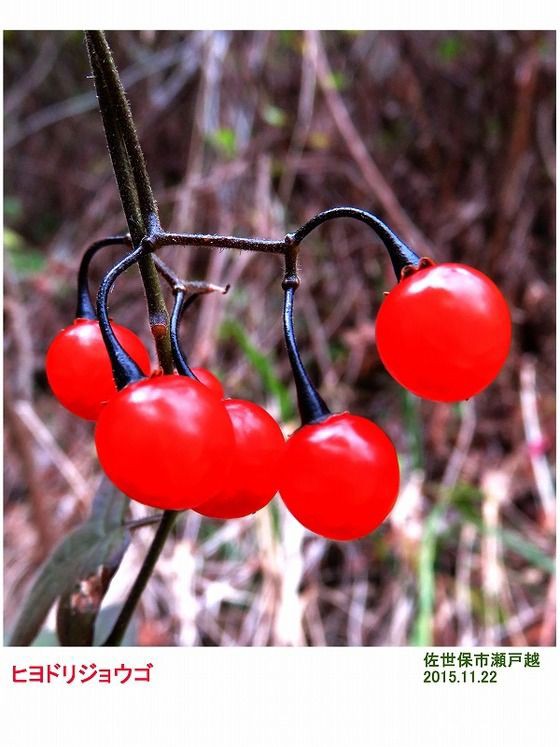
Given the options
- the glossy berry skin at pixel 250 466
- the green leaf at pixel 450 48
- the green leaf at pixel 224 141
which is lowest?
the glossy berry skin at pixel 250 466

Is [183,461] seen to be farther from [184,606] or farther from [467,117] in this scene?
[467,117]

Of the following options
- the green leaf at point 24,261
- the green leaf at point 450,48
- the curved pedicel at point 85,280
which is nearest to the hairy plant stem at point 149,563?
the curved pedicel at point 85,280

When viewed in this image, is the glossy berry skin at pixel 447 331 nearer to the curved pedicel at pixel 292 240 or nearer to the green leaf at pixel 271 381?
the curved pedicel at pixel 292 240

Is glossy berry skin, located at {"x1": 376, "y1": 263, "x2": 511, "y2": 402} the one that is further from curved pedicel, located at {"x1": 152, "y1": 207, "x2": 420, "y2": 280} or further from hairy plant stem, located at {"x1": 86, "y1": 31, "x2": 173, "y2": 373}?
hairy plant stem, located at {"x1": 86, "y1": 31, "x2": 173, "y2": 373}

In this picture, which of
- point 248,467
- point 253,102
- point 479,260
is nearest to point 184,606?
Result: point 248,467

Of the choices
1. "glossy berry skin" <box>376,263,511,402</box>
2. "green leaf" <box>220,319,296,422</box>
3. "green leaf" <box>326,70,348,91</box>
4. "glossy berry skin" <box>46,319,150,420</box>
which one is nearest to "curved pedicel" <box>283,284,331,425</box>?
"glossy berry skin" <box>376,263,511,402</box>

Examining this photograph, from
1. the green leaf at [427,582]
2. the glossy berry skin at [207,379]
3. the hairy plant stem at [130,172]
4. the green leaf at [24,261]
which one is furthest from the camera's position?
the green leaf at [24,261]
